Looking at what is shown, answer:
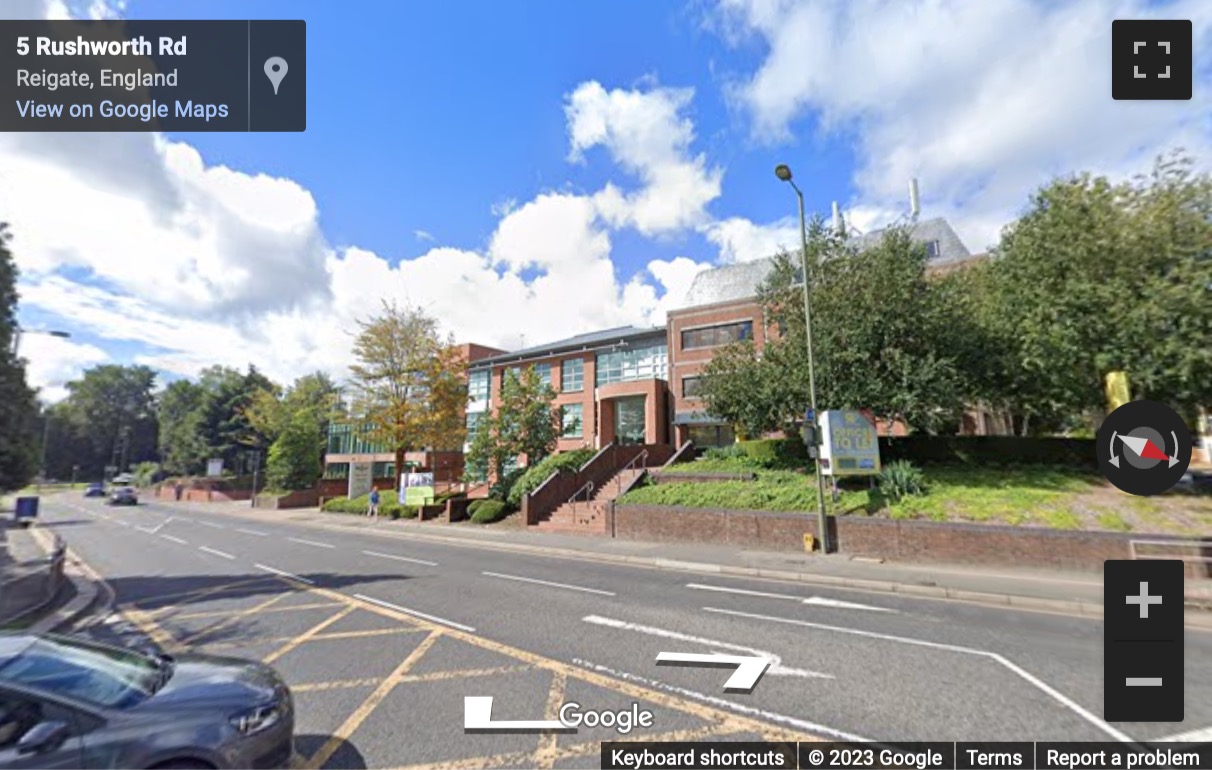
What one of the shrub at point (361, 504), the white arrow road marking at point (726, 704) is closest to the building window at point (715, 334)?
the shrub at point (361, 504)

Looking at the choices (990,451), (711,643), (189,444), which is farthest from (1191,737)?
(189,444)

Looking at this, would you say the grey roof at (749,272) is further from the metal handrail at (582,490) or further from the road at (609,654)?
the road at (609,654)

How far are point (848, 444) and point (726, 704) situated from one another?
1265 centimetres

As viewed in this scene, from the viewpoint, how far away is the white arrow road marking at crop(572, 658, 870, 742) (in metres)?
4.89

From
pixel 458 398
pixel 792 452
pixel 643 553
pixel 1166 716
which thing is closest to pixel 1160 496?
pixel 792 452

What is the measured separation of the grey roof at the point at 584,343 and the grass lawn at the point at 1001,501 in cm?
2126

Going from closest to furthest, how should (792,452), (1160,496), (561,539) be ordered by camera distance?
(1160,496)
(561,539)
(792,452)

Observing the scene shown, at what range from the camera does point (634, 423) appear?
37156mm

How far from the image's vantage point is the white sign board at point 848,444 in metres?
15.9

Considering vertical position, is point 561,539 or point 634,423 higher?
point 634,423

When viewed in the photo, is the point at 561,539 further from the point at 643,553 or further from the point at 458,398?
the point at 458,398

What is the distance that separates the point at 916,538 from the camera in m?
13.7

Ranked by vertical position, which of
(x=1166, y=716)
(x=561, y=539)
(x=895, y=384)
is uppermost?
(x=895, y=384)

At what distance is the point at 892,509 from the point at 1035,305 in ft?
27.4
